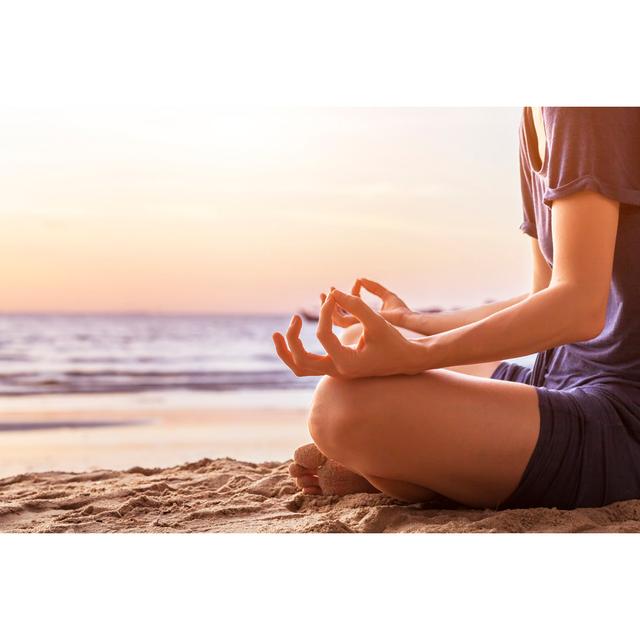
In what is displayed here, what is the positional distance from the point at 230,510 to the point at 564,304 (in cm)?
70

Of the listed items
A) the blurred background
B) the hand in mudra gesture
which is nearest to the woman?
the hand in mudra gesture

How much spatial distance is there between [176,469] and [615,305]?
42.7 inches

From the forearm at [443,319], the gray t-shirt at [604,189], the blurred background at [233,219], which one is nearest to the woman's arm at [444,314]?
the forearm at [443,319]

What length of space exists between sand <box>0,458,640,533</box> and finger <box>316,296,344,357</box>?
Answer: 0.99 ft

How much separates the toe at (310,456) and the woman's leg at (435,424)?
19 centimetres

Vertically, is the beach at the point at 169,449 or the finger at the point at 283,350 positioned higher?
the finger at the point at 283,350

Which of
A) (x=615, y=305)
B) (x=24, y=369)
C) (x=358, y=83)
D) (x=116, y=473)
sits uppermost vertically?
(x=358, y=83)

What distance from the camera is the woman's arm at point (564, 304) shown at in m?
1.12

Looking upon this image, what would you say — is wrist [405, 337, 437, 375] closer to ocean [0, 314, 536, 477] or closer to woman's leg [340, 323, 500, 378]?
woman's leg [340, 323, 500, 378]

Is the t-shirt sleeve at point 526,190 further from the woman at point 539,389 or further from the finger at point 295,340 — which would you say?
the finger at point 295,340

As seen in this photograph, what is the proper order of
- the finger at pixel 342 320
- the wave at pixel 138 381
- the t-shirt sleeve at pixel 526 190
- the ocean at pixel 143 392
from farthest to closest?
the wave at pixel 138 381 < the ocean at pixel 143 392 < the finger at pixel 342 320 < the t-shirt sleeve at pixel 526 190

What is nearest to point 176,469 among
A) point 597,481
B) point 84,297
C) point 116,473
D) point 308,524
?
point 116,473

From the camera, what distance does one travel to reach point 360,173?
7.51 metres

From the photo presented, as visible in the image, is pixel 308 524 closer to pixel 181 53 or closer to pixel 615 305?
pixel 615 305
